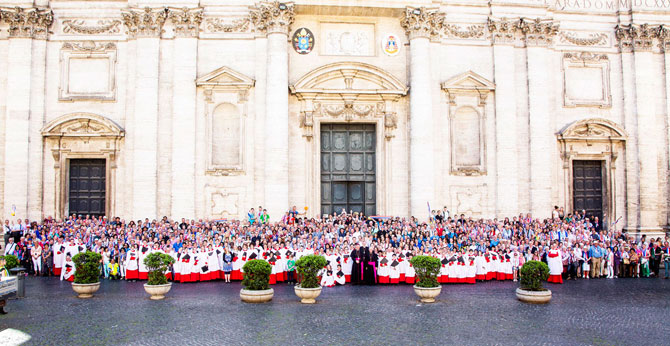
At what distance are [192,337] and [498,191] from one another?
19005mm

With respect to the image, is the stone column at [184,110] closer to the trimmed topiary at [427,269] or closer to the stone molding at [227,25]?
the stone molding at [227,25]

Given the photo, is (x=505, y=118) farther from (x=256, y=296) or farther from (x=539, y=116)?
(x=256, y=296)

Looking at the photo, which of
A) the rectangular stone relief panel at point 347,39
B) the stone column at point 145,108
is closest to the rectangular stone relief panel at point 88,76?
the stone column at point 145,108

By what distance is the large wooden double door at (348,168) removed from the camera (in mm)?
27406

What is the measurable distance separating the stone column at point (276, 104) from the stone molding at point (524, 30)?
32.4 feet

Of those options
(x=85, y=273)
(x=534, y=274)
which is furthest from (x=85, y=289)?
(x=534, y=274)

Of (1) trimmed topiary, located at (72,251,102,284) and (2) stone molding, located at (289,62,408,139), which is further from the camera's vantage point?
(2) stone molding, located at (289,62,408,139)

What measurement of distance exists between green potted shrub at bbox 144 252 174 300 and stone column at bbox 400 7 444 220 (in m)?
13.4

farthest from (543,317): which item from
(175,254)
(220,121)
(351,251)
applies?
(220,121)

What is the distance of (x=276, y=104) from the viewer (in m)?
25.6

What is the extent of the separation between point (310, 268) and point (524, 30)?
18.4 m

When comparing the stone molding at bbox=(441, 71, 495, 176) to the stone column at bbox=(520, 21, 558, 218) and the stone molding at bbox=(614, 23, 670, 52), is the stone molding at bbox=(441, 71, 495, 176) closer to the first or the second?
the stone column at bbox=(520, 21, 558, 218)

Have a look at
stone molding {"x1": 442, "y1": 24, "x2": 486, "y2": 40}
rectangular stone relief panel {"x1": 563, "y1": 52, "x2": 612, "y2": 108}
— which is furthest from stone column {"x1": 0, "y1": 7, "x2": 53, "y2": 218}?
rectangular stone relief panel {"x1": 563, "y1": 52, "x2": 612, "y2": 108}

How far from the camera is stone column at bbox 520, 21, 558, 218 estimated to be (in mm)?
27078
